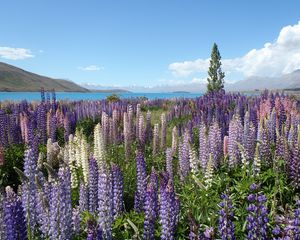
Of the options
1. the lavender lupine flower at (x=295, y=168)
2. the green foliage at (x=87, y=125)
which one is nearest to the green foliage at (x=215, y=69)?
the green foliage at (x=87, y=125)

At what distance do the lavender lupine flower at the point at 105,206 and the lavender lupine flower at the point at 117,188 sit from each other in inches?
10.9

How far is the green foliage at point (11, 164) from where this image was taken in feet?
29.8

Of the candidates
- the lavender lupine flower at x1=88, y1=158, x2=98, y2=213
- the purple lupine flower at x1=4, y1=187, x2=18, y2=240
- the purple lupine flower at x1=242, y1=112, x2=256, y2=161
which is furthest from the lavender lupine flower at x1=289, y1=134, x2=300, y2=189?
the purple lupine flower at x1=4, y1=187, x2=18, y2=240

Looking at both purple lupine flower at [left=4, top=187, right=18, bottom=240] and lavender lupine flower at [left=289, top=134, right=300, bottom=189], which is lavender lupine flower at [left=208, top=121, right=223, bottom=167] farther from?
purple lupine flower at [left=4, top=187, right=18, bottom=240]

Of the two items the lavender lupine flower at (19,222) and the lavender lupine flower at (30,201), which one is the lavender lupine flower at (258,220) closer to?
the lavender lupine flower at (19,222)

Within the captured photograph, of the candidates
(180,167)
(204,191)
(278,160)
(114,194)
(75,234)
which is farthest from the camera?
(180,167)

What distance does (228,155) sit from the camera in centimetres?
795

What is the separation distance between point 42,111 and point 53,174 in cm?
870

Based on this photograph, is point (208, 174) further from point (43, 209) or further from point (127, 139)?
point (127, 139)

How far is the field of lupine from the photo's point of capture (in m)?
4.07

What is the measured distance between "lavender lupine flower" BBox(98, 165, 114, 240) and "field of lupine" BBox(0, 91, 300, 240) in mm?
12

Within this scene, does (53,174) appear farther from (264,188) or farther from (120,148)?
(120,148)

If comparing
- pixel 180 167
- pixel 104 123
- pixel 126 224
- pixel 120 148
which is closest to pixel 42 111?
pixel 104 123

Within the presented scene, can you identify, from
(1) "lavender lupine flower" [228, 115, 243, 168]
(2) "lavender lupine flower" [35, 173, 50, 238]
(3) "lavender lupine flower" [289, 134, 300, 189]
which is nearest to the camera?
(2) "lavender lupine flower" [35, 173, 50, 238]
